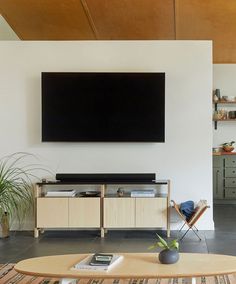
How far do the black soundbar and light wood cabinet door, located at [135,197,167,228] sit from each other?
281 mm

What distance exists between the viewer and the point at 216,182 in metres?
7.23

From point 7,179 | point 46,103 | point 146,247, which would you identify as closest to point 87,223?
point 146,247

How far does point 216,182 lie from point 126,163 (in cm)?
269

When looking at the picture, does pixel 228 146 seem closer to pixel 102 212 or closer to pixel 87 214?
pixel 102 212

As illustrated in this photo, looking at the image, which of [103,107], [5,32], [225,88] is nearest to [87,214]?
[103,107]

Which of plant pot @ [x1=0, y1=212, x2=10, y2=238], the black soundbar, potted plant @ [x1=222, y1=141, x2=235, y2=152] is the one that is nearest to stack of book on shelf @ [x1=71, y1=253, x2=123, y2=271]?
the black soundbar

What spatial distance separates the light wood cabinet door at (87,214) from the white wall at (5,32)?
3.19 meters

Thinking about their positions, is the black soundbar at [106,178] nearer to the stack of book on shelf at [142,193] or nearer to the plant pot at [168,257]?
the stack of book on shelf at [142,193]

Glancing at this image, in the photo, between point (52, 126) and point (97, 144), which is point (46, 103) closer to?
point (52, 126)

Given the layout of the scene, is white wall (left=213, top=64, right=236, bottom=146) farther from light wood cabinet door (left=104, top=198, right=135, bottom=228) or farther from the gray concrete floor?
light wood cabinet door (left=104, top=198, right=135, bottom=228)

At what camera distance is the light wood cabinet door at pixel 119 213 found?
4852 millimetres

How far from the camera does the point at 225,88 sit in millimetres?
7730

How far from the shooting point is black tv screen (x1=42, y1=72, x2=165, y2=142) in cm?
509

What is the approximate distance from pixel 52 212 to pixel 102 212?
634 millimetres
